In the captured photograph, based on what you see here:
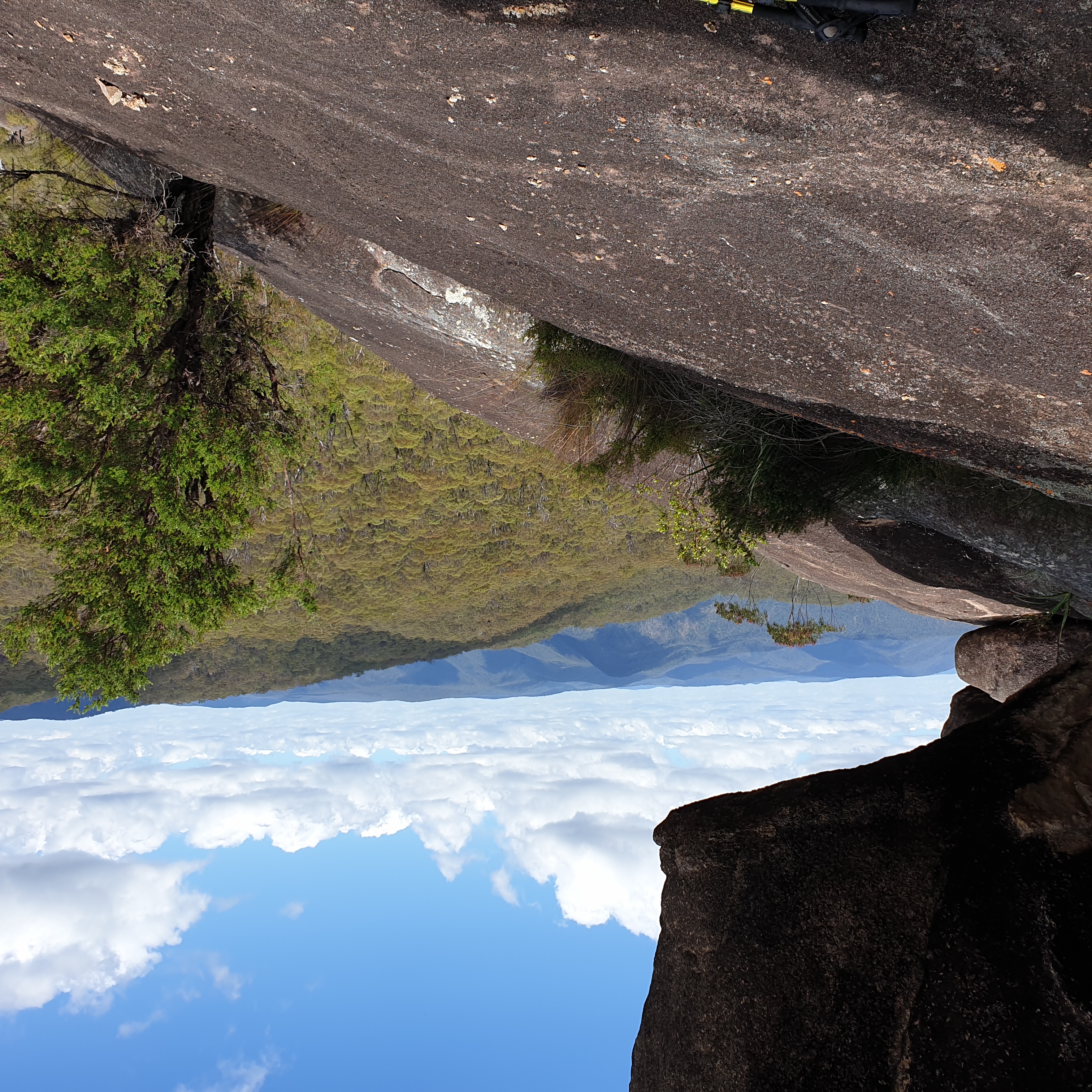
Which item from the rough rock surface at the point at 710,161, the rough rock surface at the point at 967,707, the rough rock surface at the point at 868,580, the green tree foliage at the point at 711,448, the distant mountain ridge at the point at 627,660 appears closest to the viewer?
the rough rock surface at the point at 710,161

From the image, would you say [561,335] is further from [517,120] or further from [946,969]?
[946,969]

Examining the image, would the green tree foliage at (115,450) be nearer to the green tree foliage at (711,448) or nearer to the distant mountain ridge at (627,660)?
the green tree foliage at (711,448)

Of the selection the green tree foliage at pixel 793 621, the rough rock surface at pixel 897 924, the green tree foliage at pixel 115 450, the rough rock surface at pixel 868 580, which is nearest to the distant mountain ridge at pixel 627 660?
the green tree foliage at pixel 793 621

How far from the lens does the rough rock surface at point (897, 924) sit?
3283mm

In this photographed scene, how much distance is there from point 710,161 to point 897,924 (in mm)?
4121

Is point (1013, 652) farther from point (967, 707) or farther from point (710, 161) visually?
point (710, 161)

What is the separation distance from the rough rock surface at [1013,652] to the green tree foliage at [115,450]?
340 inches

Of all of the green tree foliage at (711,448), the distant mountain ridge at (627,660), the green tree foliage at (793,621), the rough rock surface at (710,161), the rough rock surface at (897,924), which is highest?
the rough rock surface at (710,161)

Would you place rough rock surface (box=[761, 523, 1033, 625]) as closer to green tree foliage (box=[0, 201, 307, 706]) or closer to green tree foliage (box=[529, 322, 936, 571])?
green tree foliage (box=[529, 322, 936, 571])

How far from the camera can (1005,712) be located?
4.71m

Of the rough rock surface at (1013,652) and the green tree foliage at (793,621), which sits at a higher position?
the rough rock surface at (1013,652)

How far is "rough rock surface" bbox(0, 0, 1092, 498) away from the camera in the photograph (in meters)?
A: 2.86

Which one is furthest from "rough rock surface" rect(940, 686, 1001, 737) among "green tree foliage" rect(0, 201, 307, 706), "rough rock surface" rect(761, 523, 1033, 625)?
"green tree foliage" rect(0, 201, 307, 706)

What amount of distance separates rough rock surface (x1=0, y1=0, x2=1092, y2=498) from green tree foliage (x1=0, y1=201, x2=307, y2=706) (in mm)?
2286
